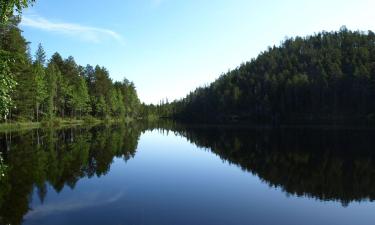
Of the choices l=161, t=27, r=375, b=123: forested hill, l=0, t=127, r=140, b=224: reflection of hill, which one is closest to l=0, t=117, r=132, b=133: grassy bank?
l=0, t=127, r=140, b=224: reflection of hill

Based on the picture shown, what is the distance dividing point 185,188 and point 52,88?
235 feet

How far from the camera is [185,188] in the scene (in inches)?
971

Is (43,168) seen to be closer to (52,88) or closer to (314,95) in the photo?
(52,88)

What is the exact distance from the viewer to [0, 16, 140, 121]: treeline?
222ft

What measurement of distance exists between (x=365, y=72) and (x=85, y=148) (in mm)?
126312

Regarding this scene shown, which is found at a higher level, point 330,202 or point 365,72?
point 365,72

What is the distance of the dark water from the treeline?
24.2 feet

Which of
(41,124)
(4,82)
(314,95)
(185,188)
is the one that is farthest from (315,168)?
(314,95)

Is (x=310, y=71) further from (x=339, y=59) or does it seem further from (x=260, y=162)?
(x=260, y=162)

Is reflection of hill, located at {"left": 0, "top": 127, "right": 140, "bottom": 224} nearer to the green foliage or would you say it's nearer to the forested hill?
the green foliage

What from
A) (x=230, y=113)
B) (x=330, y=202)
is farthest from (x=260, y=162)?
(x=230, y=113)

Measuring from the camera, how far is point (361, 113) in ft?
→ 438

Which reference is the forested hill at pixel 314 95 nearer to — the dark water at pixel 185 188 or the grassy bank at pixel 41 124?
the grassy bank at pixel 41 124

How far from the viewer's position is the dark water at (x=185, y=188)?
58.1 ft
